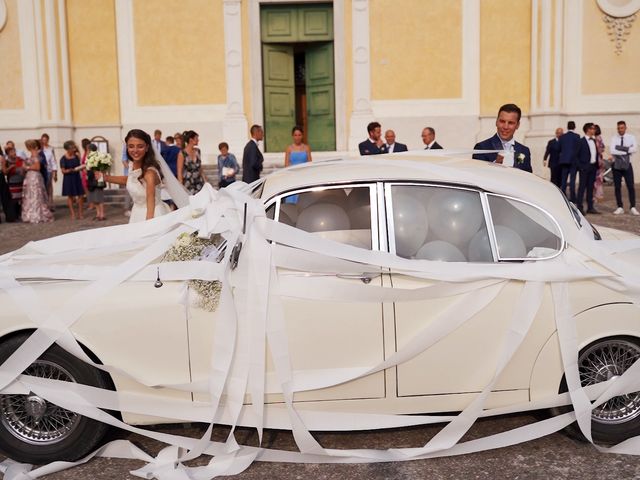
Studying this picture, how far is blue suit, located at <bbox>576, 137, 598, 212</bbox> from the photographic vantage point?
13320 millimetres

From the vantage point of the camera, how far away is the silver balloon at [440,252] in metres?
3.95

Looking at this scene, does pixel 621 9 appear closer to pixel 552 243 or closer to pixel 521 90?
pixel 521 90

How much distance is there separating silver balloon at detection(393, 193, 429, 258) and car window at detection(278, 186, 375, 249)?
16cm

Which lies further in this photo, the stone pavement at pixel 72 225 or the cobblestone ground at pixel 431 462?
the stone pavement at pixel 72 225

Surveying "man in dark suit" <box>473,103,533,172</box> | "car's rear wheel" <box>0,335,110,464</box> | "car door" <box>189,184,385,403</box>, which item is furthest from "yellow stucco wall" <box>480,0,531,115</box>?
"car's rear wheel" <box>0,335,110,464</box>

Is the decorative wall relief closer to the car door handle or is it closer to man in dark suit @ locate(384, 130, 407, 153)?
man in dark suit @ locate(384, 130, 407, 153)

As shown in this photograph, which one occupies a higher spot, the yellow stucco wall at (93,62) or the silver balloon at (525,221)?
the yellow stucco wall at (93,62)

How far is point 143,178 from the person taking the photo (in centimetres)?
605

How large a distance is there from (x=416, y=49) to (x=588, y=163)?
22.5 feet

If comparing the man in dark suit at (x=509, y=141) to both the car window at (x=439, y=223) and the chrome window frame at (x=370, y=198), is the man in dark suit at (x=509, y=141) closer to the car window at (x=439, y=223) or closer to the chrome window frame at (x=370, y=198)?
the car window at (x=439, y=223)

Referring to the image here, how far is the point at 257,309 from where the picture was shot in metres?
3.75

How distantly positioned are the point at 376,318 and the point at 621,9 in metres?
17.7

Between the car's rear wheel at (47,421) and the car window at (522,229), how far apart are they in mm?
2414

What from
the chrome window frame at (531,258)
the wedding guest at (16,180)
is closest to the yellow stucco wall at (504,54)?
the wedding guest at (16,180)
